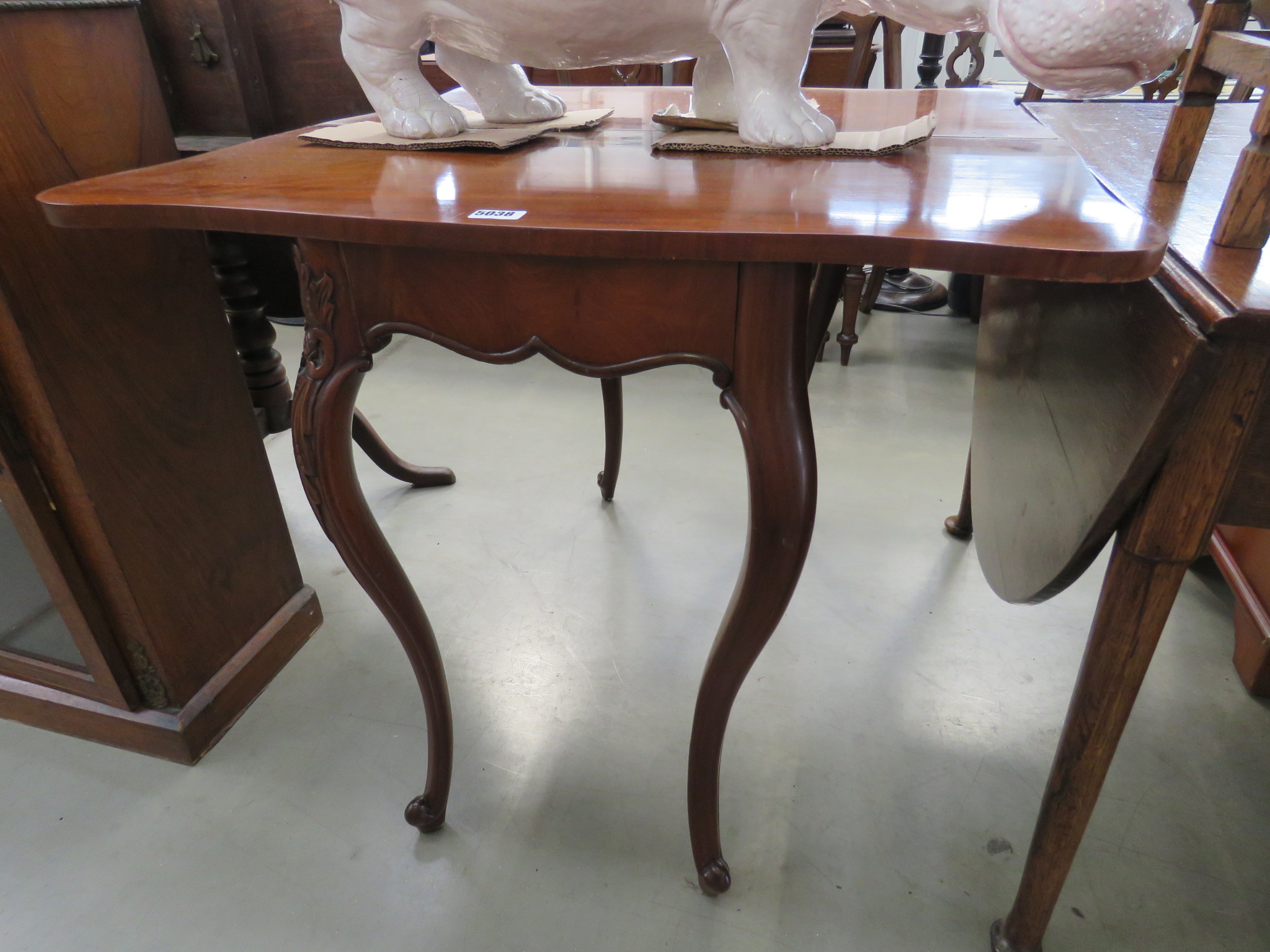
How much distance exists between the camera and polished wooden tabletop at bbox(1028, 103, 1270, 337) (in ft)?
1.47

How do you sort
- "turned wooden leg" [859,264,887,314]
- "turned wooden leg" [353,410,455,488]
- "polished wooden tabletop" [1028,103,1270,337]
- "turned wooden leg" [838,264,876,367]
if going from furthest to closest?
"turned wooden leg" [859,264,887,314] < "turned wooden leg" [838,264,876,367] < "turned wooden leg" [353,410,455,488] < "polished wooden tabletop" [1028,103,1270,337]

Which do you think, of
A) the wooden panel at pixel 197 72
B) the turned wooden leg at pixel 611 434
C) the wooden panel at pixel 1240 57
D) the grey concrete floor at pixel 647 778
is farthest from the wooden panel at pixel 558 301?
the wooden panel at pixel 197 72

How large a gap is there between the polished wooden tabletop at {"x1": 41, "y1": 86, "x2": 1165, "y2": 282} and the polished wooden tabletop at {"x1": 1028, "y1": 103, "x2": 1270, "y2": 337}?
5 centimetres

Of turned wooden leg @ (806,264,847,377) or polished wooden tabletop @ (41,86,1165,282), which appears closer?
polished wooden tabletop @ (41,86,1165,282)

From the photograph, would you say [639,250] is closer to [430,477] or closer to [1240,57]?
[1240,57]

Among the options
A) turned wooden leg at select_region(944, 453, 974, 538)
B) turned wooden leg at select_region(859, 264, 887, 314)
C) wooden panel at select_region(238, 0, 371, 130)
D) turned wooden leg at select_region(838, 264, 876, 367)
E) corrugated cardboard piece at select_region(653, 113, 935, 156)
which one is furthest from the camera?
turned wooden leg at select_region(859, 264, 887, 314)

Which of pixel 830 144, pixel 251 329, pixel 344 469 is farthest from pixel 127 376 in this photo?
pixel 830 144

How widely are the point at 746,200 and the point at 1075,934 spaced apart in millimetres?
811

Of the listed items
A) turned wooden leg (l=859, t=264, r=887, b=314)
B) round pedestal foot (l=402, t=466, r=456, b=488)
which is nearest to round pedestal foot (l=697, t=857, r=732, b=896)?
round pedestal foot (l=402, t=466, r=456, b=488)

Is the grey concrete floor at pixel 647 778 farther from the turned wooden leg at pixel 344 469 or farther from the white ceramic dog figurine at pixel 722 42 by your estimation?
the white ceramic dog figurine at pixel 722 42

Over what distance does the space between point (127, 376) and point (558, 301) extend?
609 millimetres

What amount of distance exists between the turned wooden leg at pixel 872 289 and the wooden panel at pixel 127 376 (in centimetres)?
179

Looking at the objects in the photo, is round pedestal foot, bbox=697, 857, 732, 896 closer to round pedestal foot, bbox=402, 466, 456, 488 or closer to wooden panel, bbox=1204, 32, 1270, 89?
wooden panel, bbox=1204, 32, 1270, 89

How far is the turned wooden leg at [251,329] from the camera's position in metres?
1.39
